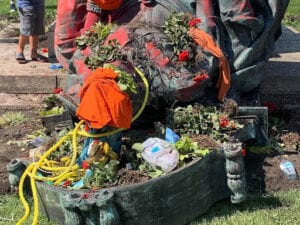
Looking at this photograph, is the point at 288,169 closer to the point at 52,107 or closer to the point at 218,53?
the point at 218,53

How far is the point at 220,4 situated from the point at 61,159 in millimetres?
2166

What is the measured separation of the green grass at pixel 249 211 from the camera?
4496 millimetres

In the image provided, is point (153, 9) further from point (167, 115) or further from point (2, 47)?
point (2, 47)

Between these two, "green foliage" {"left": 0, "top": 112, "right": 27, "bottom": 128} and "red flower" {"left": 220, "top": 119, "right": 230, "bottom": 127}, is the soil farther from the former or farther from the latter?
"red flower" {"left": 220, "top": 119, "right": 230, "bottom": 127}

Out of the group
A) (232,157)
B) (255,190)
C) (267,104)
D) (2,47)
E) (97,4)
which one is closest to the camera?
(232,157)

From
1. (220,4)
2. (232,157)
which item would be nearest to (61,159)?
(232,157)

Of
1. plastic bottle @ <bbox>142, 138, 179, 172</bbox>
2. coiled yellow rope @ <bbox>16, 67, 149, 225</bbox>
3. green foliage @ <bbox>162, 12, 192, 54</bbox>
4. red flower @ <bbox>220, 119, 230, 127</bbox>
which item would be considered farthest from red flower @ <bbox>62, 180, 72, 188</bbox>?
green foliage @ <bbox>162, 12, 192, 54</bbox>

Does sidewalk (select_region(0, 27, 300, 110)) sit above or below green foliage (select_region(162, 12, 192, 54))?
below

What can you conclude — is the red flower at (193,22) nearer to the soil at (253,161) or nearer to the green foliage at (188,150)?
the soil at (253,161)

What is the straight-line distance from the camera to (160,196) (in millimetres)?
4254

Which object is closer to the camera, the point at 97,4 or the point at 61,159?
the point at 61,159

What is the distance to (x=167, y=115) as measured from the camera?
5152mm

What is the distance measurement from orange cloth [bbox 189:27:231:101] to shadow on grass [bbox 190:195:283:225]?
1014mm

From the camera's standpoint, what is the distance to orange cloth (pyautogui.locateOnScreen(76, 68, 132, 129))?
4215mm
